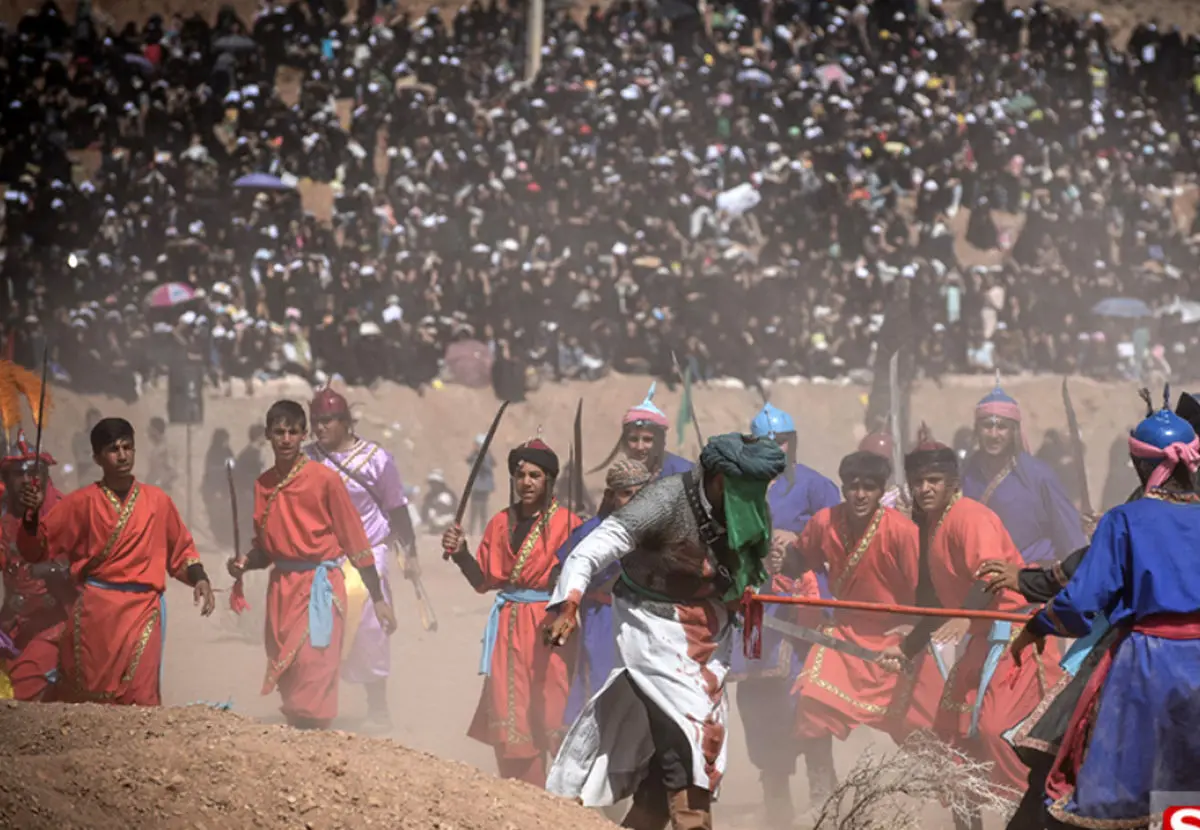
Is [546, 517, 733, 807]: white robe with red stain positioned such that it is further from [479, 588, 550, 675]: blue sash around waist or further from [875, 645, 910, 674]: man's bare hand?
[875, 645, 910, 674]: man's bare hand

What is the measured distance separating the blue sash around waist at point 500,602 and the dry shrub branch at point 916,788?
178 centimetres

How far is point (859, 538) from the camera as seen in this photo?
8.41 meters

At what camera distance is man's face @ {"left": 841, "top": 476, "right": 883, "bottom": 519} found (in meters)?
8.33

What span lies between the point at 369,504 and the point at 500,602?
8.68 ft

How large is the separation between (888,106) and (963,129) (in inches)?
43.5

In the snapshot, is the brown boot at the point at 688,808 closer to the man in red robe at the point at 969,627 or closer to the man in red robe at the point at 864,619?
the man in red robe at the point at 969,627

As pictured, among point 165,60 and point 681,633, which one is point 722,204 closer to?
point 165,60

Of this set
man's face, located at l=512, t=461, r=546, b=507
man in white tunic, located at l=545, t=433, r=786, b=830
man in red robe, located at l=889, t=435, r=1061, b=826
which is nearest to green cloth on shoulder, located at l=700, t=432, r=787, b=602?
man in white tunic, located at l=545, t=433, r=786, b=830

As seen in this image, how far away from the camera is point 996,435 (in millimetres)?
10164

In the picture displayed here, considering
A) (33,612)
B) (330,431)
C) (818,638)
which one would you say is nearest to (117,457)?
(33,612)

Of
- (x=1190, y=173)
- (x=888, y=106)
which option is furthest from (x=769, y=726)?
(x=1190, y=173)

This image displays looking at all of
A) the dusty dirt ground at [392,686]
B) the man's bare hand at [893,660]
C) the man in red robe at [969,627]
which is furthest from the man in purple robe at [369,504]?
the man in red robe at [969,627]

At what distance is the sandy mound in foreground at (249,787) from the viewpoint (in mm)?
4828

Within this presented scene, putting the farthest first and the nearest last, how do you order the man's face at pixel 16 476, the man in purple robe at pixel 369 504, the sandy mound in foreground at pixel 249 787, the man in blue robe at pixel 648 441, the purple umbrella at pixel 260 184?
the purple umbrella at pixel 260 184 < the man in purple robe at pixel 369 504 < the man's face at pixel 16 476 < the man in blue robe at pixel 648 441 < the sandy mound in foreground at pixel 249 787
